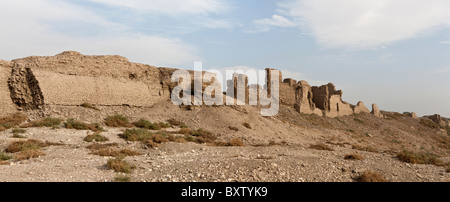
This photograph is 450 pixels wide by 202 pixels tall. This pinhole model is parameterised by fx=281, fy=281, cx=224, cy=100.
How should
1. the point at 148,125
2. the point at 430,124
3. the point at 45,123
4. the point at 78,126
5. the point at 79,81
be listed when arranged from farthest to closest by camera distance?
the point at 430,124, the point at 79,81, the point at 148,125, the point at 78,126, the point at 45,123

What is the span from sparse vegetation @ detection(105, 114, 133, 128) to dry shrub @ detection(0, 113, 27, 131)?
4.31m

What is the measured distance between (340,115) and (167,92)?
2140cm

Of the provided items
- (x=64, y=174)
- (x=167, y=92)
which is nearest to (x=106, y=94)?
(x=167, y=92)

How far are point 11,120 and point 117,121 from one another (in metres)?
5.32

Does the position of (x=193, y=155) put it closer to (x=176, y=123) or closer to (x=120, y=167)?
(x=120, y=167)

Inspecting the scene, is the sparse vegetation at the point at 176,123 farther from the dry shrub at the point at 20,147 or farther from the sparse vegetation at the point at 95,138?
the dry shrub at the point at 20,147

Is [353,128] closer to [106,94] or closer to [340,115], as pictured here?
[340,115]

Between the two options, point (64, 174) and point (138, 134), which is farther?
point (138, 134)

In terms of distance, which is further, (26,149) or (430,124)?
(430,124)

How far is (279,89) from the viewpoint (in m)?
29.6

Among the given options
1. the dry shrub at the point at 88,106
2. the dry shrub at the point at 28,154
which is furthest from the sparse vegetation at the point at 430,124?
the dry shrub at the point at 28,154

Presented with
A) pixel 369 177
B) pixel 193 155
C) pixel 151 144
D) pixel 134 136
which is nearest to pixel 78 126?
pixel 134 136

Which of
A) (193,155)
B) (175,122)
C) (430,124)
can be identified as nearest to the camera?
(193,155)

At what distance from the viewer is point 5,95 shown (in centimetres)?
1636
